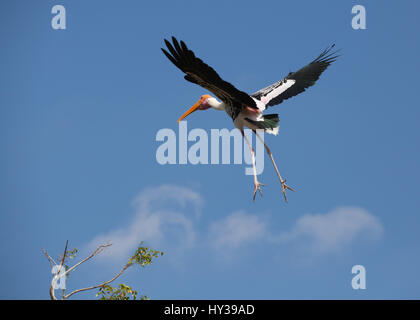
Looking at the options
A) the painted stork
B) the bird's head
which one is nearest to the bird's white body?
the painted stork

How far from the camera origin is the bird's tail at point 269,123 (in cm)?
962

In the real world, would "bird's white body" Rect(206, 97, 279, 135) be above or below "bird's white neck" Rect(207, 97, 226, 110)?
below

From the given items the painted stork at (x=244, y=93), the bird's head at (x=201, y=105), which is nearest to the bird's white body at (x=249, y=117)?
the painted stork at (x=244, y=93)

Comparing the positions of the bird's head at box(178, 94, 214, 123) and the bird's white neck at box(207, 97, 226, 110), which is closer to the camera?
the bird's white neck at box(207, 97, 226, 110)

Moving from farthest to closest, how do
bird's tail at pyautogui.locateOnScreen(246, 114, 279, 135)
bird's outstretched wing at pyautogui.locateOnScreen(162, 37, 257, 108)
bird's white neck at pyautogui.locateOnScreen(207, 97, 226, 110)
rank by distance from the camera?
bird's white neck at pyautogui.locateOnScreen(207, 97, 226, 110), bird's tail at pyautogui.locateOnScreen(246, 114, 279, 135), bird's outstretched wing at pyautogui.locateOnScreen(162, 37, 257, 108)

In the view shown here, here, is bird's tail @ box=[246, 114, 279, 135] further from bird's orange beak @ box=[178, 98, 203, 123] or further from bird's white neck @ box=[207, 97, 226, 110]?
bird's orange beak @ box=[178, 98, 203, 123]

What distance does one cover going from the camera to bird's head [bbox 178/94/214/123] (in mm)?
10516

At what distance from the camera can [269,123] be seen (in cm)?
967

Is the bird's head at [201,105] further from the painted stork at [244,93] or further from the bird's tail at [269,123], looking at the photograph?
the bird's tail at [269,123]

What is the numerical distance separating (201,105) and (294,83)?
2146 millimetres
